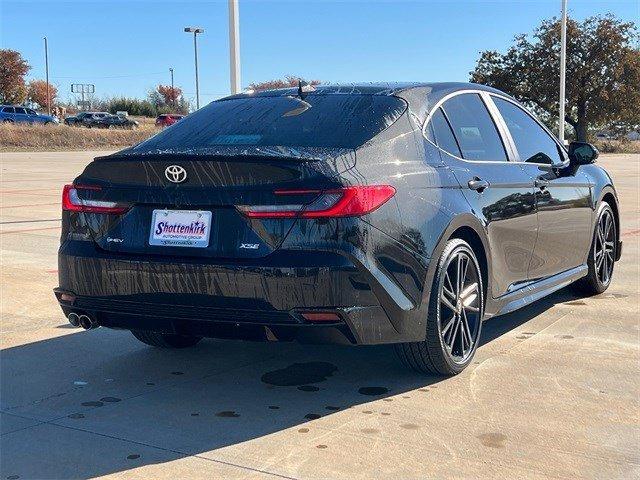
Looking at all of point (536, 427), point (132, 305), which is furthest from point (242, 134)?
point (536, 427)

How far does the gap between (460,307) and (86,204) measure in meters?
2.01

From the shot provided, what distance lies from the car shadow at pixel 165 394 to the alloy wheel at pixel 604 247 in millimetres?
1435

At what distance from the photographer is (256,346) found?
5.34 meters

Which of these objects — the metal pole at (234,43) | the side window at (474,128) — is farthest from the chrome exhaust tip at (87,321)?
the metal pole at (234,43)

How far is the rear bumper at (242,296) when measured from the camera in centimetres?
378

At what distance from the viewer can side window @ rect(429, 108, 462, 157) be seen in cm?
468

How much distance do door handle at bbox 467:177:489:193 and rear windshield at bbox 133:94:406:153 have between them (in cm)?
57

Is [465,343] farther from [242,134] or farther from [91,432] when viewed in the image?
[91,432]

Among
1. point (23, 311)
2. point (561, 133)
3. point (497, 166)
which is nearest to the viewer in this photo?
point (497, 166)

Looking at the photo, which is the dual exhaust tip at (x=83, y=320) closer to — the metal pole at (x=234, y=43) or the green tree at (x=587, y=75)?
the metal pole at (x=234, y=43)

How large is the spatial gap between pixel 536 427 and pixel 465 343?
908 millimetres

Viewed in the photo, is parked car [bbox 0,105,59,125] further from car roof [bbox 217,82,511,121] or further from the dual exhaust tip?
the dual exhaust tip

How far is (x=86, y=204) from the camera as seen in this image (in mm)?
4273

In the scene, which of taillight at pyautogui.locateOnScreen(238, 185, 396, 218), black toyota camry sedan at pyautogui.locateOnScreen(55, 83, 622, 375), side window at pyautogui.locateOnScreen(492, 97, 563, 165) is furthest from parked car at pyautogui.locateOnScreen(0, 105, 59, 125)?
taillight at pyautogui.locateOnScreen(238, 185, 396, 218)
